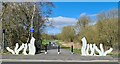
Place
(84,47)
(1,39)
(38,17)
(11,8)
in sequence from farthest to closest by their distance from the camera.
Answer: (38,17), (11,8), (1,39), (84,47)

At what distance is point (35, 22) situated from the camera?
36.0 m

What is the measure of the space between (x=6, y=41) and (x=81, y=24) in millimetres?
20717

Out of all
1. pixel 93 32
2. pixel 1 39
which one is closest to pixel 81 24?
pixel 93 32

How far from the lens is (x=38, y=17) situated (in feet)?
118

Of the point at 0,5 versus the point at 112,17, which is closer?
the point at 0,5

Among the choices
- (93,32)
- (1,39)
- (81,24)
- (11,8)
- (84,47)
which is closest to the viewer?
(84,47)

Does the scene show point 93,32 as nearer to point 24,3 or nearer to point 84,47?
point 24,3

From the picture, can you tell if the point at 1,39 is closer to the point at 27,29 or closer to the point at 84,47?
the point at 27,29

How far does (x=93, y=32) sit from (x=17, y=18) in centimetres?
1201

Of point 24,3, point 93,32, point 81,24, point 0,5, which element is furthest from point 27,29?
point 81,24

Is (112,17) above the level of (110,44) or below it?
above

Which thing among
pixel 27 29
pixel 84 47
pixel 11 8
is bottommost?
pixel 84 47

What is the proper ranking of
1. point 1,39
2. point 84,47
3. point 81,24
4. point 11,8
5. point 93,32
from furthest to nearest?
1. point 81,24
2. point 93,32
3. point 11,8
4. point 1,39
5. point 84,47

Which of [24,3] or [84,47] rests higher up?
[24,3]
